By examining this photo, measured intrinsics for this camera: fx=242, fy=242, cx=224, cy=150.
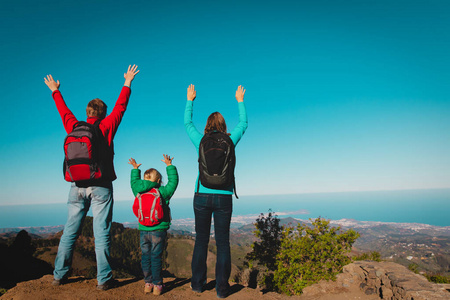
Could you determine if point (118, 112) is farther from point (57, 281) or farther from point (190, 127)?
point (57, 281)

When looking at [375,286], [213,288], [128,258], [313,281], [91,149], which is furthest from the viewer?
[128,258]

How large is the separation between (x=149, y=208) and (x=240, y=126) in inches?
81.2

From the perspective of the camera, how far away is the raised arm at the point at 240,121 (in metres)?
4.06

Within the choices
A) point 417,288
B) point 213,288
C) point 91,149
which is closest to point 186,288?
point 213,288

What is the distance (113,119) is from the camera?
3939mm

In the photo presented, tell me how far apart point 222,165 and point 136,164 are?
1.67 metres

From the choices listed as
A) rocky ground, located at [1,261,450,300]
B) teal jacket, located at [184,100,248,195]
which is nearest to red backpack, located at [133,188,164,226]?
teal jacket, located at [184,100,248,195]

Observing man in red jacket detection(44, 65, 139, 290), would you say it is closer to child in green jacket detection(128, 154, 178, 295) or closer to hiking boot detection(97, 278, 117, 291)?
hiking boot detection(97, 278, 117, 291)

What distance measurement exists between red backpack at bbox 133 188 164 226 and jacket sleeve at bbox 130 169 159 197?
9cm

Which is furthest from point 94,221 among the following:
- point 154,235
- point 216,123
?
point 216,123

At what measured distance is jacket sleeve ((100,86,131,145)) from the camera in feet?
12.6

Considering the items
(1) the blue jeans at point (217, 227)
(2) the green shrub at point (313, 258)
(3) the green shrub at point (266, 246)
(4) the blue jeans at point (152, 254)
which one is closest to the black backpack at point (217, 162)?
(1) the blue jeans at point (217, 227)

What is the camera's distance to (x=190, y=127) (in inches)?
169

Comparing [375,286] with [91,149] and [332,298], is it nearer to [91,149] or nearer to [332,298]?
[332,298]
